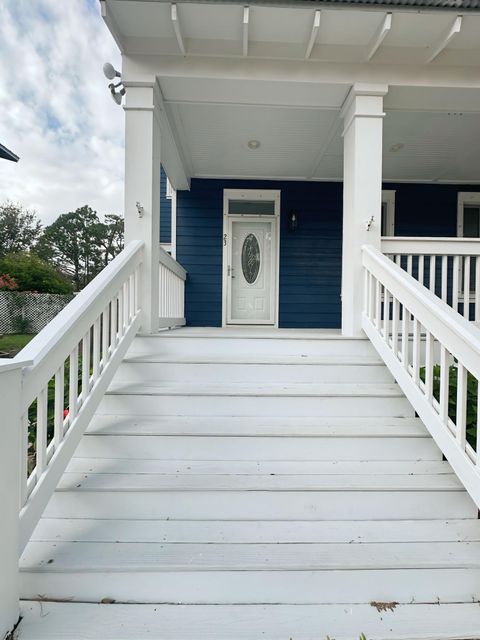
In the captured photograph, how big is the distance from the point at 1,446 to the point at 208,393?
3.85 ft

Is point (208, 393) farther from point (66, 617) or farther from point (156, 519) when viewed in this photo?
point (66, 617)

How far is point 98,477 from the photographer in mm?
1689

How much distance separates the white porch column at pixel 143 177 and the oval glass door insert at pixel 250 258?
2809 mm

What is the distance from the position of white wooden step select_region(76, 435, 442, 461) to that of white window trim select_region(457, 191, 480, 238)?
15.6 feet

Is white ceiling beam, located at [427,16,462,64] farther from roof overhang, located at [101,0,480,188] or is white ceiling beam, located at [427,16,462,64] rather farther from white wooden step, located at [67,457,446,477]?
white wooden step, located at [67,457,446,477]

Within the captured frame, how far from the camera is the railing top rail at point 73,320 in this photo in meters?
1.41

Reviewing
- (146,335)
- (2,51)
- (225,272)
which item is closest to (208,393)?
(146,335)

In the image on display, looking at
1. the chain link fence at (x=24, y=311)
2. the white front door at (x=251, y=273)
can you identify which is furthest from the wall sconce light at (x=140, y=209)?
the chain link fence at (x=24, y=311)

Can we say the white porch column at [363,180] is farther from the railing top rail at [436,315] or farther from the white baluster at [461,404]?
the white baluster at [461,404]

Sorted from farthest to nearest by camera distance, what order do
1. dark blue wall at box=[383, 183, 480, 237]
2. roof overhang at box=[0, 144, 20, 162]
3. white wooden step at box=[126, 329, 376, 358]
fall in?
dark blue wall at box=[383, 183, 480, 237] → roof overhang at box=[0, 144, 20, 162] → white wooden step at box=[126, 329, 376, 358]

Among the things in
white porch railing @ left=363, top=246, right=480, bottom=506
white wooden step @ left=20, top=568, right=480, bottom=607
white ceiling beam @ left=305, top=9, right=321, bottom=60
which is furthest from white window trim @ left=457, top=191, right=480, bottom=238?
white wooden step @ left=20, top=568, right=480, bottom=607

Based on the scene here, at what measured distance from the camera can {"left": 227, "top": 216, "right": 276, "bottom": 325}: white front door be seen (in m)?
5.56

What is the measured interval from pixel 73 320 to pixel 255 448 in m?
1.11

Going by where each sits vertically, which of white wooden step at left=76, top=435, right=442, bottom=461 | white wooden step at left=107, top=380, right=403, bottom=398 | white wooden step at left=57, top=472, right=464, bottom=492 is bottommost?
white wooden step at left=57, top=472, right=464, bottom=492
